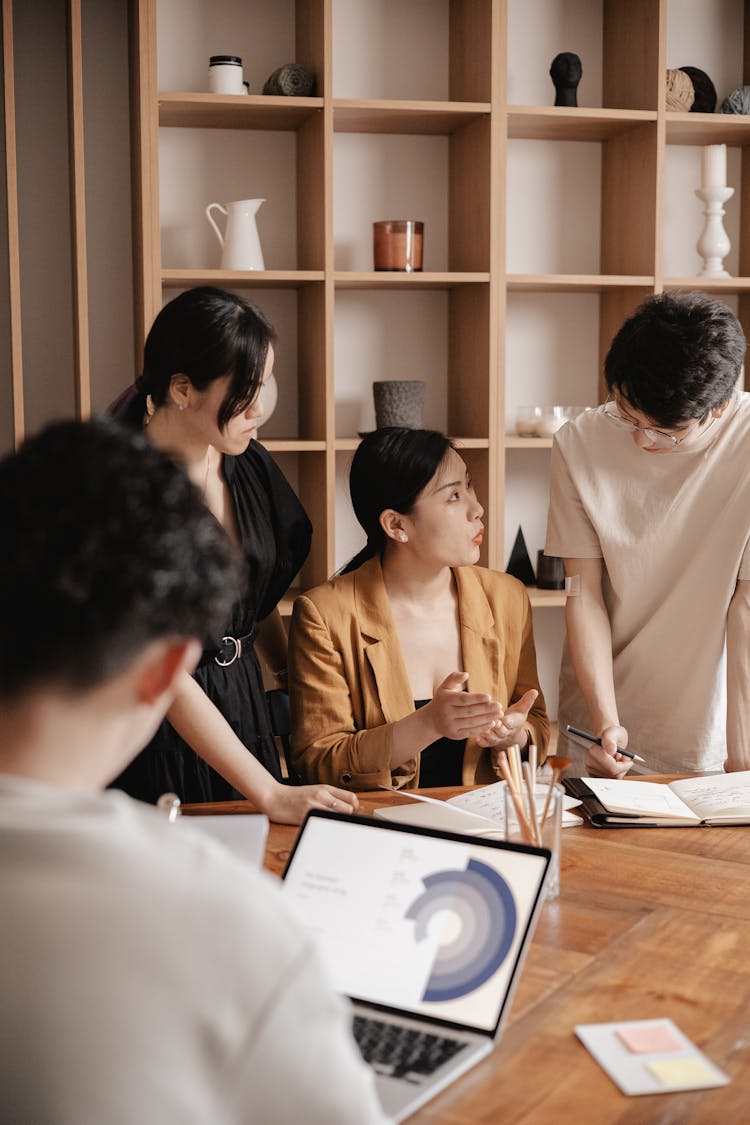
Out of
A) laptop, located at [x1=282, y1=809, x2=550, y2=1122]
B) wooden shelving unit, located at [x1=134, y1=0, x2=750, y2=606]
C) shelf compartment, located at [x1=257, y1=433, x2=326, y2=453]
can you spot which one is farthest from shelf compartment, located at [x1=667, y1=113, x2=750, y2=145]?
laptop, located at [x1=282, y1=809, x2=550, y2=1122]

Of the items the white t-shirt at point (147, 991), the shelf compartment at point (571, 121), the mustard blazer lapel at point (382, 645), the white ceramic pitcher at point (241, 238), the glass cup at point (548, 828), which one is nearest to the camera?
the white t-shirt at point (147, 991)

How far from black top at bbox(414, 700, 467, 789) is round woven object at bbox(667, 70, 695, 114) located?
7.39ft

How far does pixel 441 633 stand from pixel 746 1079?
1.42 m

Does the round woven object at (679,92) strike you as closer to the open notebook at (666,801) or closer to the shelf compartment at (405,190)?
the shelf compartment at (405,190)

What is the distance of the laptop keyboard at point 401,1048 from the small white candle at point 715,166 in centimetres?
315

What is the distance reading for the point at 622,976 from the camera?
1.31 m

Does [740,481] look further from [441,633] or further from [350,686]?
[350,686]

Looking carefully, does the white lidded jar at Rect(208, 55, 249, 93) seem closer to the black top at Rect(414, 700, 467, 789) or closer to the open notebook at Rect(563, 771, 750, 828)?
the black top at Rect(414, 700, 467, 789)

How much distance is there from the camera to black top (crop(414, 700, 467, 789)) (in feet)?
7.79

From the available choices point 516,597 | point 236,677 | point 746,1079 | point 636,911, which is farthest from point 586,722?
point 746,1079

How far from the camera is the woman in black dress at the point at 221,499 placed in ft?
6.98

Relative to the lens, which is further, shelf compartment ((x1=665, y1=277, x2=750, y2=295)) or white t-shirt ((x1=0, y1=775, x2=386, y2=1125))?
shelf compartment ((x1=665, y1=277, x2=750, y2=295))

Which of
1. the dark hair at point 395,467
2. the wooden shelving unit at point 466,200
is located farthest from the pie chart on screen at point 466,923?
the wooden shelving unit at point 466,200

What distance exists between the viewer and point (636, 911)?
4.92 ft
